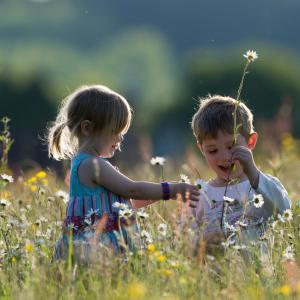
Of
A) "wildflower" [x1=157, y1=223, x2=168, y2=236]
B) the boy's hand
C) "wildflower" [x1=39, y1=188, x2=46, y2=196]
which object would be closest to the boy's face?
the boy's hand

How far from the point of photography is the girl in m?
4.95

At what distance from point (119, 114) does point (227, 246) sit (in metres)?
1.26

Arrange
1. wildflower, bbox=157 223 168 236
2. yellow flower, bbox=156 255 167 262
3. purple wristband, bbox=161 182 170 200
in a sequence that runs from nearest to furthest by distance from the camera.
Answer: yellow flower, bbox=156 255 167 262, wildflower, bbox=157 223 168 236, purple wristband, bbox=161 182 170 200

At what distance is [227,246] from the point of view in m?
4.32

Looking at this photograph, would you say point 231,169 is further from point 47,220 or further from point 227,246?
point 47,220

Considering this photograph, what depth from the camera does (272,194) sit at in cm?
509

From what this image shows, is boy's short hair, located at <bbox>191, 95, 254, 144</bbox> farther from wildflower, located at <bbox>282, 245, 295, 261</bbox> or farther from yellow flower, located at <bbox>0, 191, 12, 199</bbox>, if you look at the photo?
yellow flower, located at <bbox>0, 191, 12, 199</bbox>

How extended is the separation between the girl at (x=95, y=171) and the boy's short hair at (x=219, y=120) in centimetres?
45

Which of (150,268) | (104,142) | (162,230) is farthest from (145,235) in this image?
(104,142)

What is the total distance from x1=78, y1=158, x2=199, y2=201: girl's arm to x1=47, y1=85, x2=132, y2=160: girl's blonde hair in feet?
0.81

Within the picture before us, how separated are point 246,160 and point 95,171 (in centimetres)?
86

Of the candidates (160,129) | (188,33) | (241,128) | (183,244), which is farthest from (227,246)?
(188,33)

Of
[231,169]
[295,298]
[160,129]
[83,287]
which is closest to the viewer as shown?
[295,298]

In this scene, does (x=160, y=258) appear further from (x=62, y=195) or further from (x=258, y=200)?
(x=62, y=195)
